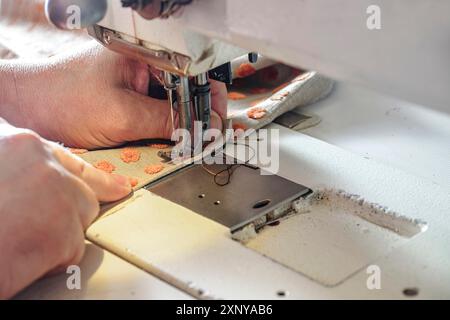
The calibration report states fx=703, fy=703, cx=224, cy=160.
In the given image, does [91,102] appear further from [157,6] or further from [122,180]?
[157,6]

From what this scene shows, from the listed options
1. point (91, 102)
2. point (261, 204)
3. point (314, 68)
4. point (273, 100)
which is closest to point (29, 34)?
point (91, 102)

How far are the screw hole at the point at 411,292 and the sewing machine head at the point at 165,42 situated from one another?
42cm

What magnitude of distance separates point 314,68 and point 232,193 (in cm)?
35

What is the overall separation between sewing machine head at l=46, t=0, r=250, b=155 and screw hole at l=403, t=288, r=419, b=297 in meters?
0.42

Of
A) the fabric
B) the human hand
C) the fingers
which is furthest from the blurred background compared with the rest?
the fingers

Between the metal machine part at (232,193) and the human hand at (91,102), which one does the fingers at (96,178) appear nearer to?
the metal machine part at (232,193)

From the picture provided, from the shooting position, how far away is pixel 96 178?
3.42 ft

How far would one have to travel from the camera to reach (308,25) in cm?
78

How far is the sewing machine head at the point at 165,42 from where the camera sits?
90 centimetres

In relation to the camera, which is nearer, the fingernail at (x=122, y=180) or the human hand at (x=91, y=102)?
the fingernail at (x=122, y=180)

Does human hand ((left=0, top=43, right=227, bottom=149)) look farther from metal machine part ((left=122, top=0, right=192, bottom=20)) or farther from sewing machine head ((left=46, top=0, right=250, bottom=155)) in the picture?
metal machine part ((left=122, top=0, right=192, bottom=20))

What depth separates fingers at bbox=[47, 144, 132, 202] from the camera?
1.00 m

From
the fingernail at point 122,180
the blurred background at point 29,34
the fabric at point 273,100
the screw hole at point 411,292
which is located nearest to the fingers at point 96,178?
the fingernail at point 122,180
